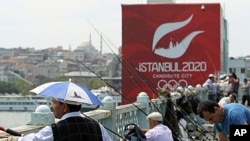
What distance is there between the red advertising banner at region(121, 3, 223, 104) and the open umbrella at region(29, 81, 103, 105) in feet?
96.2

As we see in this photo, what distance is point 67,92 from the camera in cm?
423

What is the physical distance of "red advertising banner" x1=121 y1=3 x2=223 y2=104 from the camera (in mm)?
34062

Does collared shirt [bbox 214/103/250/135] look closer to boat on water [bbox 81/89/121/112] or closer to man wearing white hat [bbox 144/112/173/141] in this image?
boat on water [bbox 81/89/121/112]

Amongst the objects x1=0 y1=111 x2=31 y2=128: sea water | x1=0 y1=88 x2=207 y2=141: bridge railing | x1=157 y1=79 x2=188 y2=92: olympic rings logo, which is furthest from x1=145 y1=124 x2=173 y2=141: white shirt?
x1=157 y1=79 x2=188 y2=92: olympic rings logo

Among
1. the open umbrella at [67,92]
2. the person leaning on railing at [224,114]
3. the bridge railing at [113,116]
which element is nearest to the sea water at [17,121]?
the bridge railing at [113,116]

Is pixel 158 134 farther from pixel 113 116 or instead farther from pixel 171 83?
pixel 171 83

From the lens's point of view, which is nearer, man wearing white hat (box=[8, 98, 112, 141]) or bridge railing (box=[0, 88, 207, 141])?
man wearing white hat (box=[8, 98, 112, 141])

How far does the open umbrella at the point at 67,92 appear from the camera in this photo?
4176 millimetres

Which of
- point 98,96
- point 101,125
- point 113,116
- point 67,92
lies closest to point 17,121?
point 113,116

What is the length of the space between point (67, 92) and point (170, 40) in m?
31.1

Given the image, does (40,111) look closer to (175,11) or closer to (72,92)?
(72,92)

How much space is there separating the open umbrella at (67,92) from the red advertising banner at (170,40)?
96.2 ft

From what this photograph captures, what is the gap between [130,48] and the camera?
115ft

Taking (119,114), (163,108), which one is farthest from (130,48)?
(119,114)
